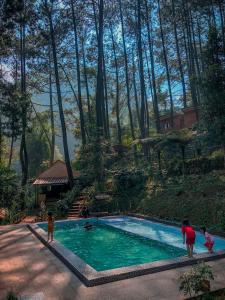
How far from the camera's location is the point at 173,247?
1198cm

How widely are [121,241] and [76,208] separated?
7381 mm

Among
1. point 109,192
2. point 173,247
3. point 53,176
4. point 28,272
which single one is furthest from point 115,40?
point 28,272

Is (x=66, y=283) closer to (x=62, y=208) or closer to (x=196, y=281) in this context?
(x=196, y=281)

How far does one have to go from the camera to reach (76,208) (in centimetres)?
2105

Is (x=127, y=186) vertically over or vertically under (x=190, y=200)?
over

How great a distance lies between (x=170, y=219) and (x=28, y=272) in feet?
27.5

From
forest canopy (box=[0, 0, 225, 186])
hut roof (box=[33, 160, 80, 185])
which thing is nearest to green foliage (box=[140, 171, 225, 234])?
forest canopy (box=[0, 0, 225, 186])

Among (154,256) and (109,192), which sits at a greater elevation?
(109,192)

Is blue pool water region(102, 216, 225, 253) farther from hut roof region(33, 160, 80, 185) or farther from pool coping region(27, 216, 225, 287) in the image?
hut roof region(33, 160, 80, 185)

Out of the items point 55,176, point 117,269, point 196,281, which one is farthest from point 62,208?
point 196,281

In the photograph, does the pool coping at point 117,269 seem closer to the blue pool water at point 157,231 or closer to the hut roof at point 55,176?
the blue pool water at point 157,231

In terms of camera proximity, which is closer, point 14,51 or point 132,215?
point 132,215

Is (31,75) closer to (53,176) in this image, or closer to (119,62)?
(119,62)

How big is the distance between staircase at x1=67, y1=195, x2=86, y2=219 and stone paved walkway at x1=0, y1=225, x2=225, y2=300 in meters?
9.67
